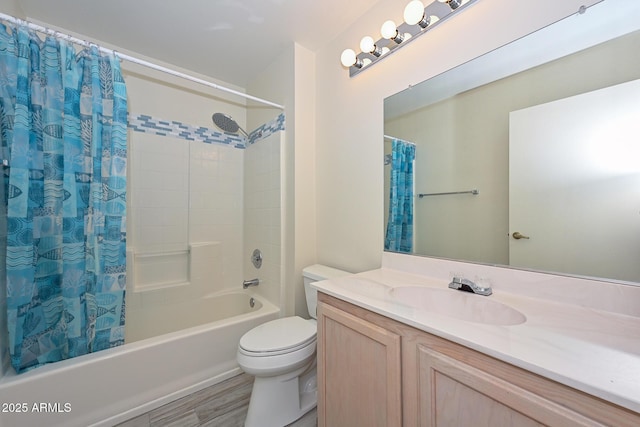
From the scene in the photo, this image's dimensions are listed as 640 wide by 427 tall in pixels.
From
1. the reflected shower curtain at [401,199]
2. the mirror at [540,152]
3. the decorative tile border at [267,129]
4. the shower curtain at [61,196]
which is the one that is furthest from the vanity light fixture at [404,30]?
the shower curtain at [61,196]

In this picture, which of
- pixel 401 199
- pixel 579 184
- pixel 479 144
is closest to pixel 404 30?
pixel 479 144

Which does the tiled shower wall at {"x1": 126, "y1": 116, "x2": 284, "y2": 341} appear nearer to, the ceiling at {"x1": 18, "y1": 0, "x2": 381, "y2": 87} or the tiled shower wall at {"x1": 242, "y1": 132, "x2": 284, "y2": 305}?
the tiled shower wall at {"x1": 242, "y1": 132, "x2": 284, "y2": 305}

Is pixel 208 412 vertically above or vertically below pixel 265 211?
below

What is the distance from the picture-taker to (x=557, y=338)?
0.59 m

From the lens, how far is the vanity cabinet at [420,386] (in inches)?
18.8

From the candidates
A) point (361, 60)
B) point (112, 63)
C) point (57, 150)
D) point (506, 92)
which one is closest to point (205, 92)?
point (112, 63)

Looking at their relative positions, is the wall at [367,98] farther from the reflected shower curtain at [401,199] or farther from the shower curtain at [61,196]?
the shower curtain at [61,196]

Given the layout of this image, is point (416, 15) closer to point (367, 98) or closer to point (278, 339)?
point (367, 98)

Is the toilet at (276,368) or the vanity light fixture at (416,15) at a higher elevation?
the vanity light fixture at (416,15)

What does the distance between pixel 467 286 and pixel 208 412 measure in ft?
4.89

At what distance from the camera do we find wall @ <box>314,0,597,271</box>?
985mm

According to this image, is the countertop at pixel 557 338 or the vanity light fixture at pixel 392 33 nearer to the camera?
the countertop at pixel 557 338

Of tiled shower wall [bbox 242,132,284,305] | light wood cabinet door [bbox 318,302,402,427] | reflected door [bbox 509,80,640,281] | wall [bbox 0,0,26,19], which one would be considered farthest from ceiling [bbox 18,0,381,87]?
light wood cabinet door [bbox 318,302,402,427]

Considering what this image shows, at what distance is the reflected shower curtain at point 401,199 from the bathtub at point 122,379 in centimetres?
113
